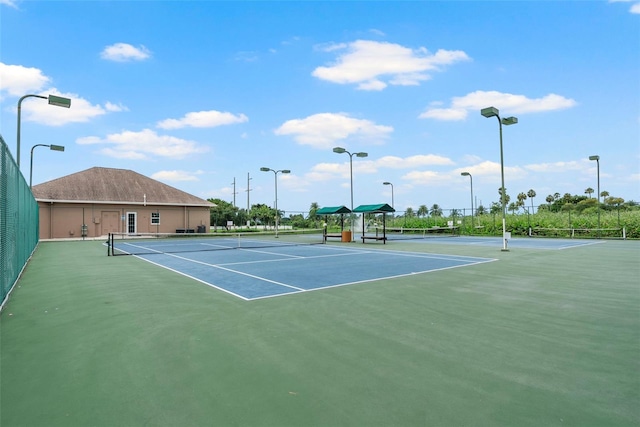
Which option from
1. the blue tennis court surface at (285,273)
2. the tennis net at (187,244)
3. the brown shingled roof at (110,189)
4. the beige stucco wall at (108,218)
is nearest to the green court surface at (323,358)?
the blue tennis court surface at (285,273)

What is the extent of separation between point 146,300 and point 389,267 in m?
7.31

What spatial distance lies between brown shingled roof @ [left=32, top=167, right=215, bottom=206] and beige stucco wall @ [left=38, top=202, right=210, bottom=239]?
24.7 inches

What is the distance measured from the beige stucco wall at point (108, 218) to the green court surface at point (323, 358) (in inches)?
1086

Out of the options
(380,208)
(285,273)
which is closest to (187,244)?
(380,208)

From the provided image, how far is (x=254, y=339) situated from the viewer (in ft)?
15.0

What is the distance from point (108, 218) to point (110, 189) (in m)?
3.29

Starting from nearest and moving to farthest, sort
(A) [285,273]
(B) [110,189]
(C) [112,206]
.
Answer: (A) [285,273]
(C) [112,206]
(B) [110,189]

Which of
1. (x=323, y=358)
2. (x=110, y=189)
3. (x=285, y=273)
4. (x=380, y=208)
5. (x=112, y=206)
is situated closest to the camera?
(x=323, y=358)

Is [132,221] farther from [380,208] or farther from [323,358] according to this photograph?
[323,358]

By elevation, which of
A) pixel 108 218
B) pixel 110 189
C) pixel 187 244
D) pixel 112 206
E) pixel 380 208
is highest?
pixel 110 189

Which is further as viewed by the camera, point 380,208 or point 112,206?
point 112,206

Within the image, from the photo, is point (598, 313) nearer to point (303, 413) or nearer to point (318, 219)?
point (303, 413)

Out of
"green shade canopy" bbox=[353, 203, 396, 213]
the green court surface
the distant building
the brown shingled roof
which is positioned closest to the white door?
the distant building

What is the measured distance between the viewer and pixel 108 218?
3266cm
